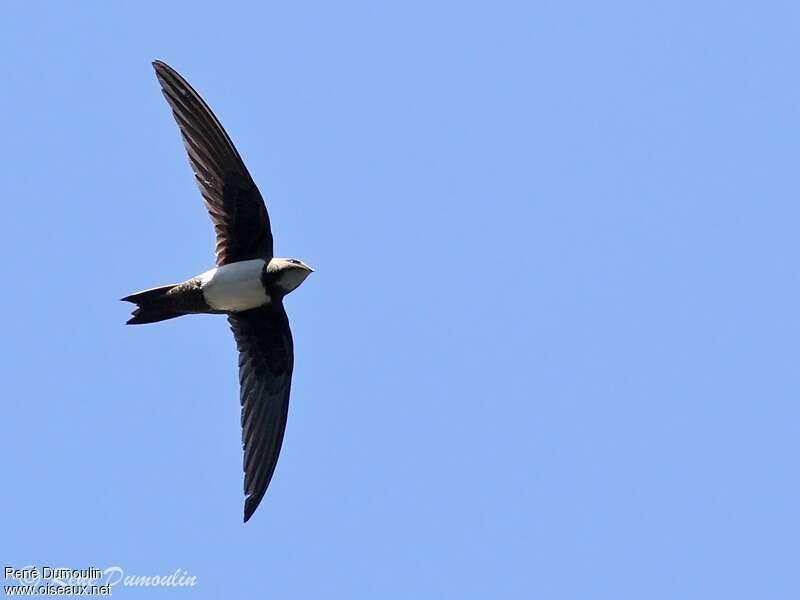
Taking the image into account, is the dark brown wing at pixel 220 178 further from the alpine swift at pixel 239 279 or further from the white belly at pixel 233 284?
the white belly at pixel 233 284

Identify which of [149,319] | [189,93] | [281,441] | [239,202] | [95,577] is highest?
[189,93]

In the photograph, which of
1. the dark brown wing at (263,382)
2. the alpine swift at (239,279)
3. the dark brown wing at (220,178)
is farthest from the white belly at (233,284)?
the dark brown wing at (263,382)

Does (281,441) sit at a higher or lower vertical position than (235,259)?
lower

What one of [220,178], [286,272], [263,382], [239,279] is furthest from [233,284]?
[263,382]

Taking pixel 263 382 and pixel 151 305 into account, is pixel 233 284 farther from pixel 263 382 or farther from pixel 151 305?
pixel 263 382

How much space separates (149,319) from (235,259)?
0.82m

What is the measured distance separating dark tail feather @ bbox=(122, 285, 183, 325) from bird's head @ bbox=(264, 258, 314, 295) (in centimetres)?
73

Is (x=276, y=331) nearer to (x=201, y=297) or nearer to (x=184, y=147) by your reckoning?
(x=201, y=297)

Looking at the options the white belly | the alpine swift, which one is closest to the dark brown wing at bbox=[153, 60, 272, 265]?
the alpine swift

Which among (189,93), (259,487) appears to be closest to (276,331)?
(259,487)

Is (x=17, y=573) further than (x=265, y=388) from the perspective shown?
No

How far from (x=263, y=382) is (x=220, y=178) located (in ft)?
5.35

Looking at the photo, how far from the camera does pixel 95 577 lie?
37.3 feet

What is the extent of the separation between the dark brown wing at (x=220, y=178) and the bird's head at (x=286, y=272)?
0.58 ft
